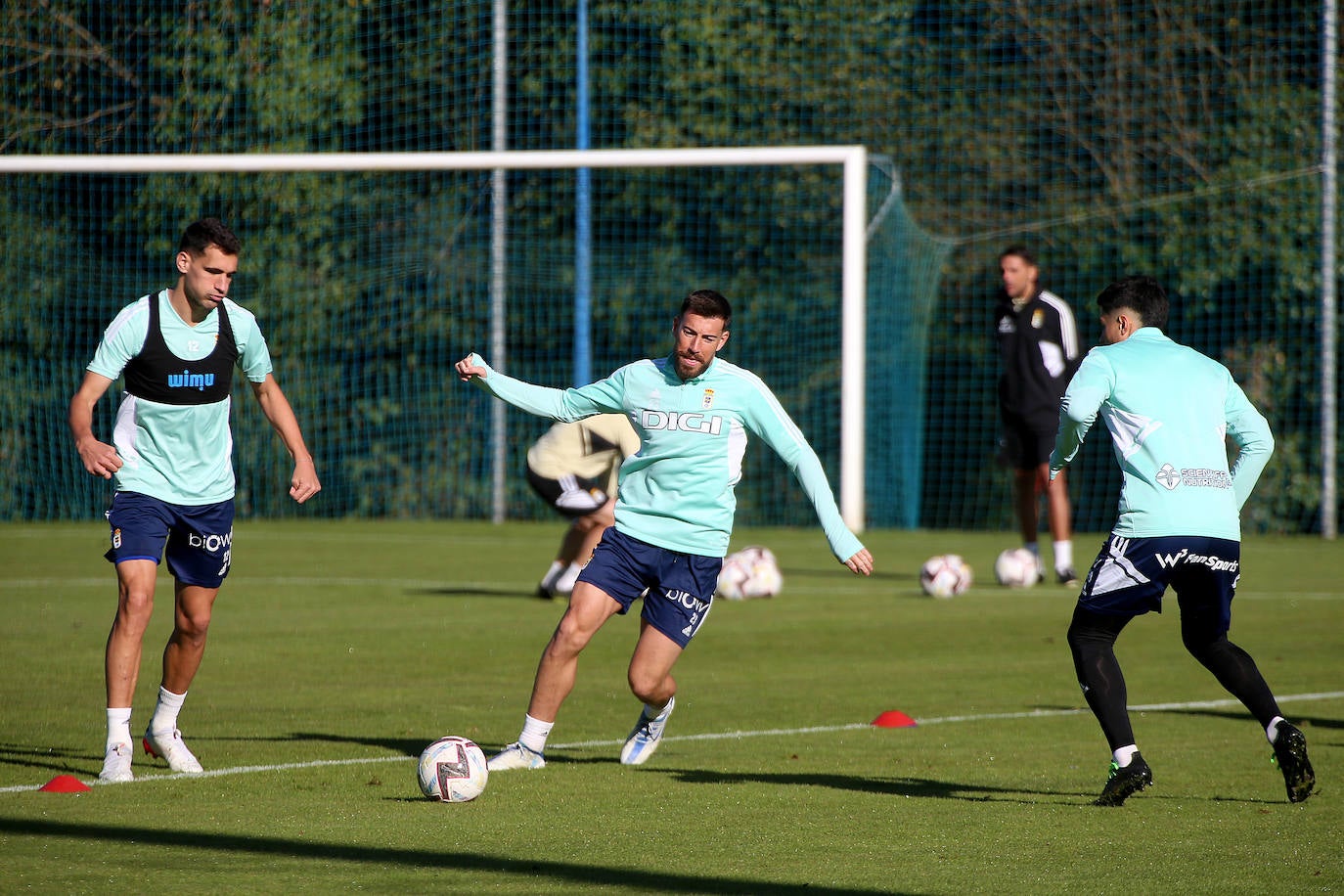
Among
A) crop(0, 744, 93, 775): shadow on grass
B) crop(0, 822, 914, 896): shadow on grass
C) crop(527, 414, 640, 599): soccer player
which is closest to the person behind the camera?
crop(0, 822, 914, 896): shadow on grass

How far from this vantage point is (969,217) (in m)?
23.0

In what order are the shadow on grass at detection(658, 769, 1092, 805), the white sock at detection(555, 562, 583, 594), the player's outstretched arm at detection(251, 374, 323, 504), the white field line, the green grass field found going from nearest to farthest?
1. the green grass field
2. the shadow on grass at detection(658, 769, 1092, 805)
3. the white field line
4. the player's outstretched arm at detection(251, 374, 323, 504)
5. the white sock at detection(555, 562, 583, 594)

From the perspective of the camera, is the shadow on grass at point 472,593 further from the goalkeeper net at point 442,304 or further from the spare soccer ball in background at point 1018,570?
the goalkeeper net at point 442,304

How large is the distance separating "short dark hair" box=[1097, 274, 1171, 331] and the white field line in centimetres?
256

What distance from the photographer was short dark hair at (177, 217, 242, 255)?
6637 mm

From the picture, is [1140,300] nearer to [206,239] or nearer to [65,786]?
[206,239]

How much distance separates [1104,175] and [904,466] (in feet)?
16.8

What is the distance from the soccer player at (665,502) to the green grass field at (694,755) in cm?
39

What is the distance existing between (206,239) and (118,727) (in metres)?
1.86

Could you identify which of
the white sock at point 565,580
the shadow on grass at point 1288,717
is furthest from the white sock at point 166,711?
the white sock at point 565,580

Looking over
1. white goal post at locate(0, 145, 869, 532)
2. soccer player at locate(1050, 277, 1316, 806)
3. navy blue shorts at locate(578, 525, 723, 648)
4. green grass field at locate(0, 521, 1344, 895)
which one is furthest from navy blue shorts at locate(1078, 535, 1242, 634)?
white goal post at locate(0, 145, 869, 532)

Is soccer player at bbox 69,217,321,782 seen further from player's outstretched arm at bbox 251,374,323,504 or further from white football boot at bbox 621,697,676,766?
white football boot at bbox 621,697,676,766

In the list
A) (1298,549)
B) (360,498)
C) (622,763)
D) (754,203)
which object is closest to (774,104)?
(754,203)

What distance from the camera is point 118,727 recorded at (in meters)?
6.55
